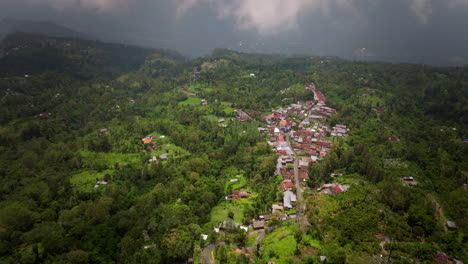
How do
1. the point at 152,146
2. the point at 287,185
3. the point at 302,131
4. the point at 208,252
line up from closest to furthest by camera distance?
the point at 208,252 < the point at 287,185 < the point at 152,146 < the point at 302,131

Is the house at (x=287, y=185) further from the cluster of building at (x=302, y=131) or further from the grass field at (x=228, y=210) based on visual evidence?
the grass field at (x=228, y=210)

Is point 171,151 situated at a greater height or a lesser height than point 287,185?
lesser

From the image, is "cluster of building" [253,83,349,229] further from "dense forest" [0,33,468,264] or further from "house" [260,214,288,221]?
"dense forest" [0,33,468,264]

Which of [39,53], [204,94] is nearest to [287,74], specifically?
[204,94]

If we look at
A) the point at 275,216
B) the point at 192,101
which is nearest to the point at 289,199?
the point at 275,216

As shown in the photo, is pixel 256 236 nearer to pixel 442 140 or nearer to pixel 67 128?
pixel 442 140

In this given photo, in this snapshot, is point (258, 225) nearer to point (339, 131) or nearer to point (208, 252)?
point (208, 252)

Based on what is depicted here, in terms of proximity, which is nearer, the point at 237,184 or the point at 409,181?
the point at 409,181

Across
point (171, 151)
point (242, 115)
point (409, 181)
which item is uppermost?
point (242, 115)

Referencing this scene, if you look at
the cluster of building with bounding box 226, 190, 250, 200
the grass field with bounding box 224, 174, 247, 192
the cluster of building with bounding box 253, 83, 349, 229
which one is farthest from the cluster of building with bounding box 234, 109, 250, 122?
the cluster of building with bounding box 226, 190, 250, 200
